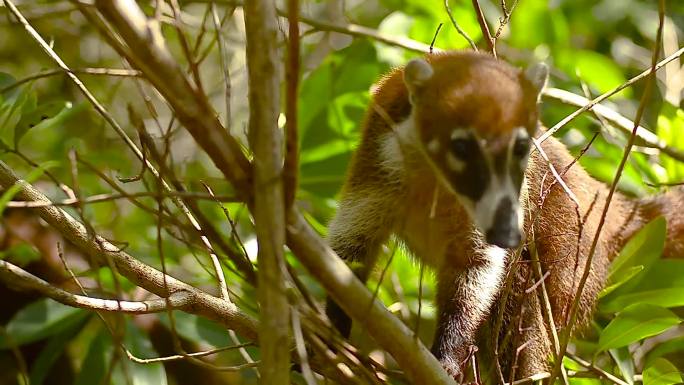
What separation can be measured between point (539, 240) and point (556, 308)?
0.29 metres

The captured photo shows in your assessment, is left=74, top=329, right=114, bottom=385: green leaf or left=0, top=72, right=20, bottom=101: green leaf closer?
left=0, top=72, right=20, bottom=101: green leaf

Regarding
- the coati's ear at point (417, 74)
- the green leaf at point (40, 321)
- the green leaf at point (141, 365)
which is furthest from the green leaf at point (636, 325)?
the green leaf at point (40, 321)

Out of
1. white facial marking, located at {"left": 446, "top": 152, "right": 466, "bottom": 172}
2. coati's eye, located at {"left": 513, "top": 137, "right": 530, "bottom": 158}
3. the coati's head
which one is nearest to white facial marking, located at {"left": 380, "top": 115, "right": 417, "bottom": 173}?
the coati's head

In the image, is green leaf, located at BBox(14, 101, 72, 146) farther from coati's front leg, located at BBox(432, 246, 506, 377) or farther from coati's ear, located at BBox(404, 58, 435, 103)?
coati's front leg, located at BBox(432, 246, 506, 377)

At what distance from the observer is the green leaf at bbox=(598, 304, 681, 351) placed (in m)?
2.66

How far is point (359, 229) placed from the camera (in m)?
2.93

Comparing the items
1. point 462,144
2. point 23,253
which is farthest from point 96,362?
point 462,144

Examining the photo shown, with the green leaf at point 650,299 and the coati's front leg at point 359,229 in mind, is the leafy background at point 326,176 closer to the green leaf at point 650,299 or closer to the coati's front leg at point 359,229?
the green leaf at point 650,299

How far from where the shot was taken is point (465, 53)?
8.89ft

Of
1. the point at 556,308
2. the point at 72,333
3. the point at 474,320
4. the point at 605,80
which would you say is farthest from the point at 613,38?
the point at 72,333

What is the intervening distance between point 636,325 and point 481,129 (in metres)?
0.92

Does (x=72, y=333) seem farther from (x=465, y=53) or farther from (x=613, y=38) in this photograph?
(x=613, y=38)

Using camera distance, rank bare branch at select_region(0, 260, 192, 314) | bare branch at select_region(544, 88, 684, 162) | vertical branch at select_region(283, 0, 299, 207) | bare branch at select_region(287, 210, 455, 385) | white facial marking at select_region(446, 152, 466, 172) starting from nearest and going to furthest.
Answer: vertical branch at select_region(283, 0, 299, 207), bare branch at select_region(287, 210, 455, 385), bare branch at select_region(0, 260, 192, 314), white facial marking at select_region(446, 152, 466, 172), bare branch at select_region(544, 88, 684, 162)

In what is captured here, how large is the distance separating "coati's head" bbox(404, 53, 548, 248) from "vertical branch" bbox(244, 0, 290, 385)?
68 cm
